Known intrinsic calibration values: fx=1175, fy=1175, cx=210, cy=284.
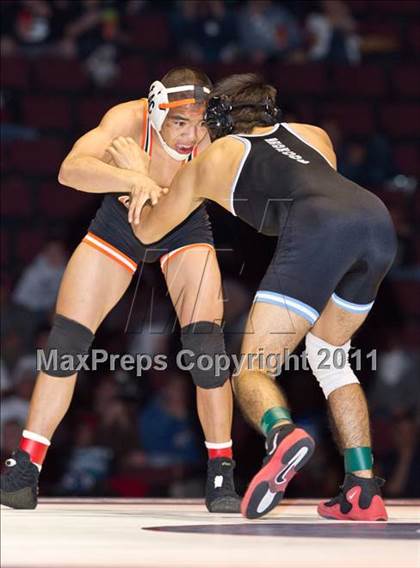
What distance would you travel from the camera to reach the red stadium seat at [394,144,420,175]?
8992 millimetres

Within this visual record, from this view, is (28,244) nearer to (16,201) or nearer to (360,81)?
(16,201)

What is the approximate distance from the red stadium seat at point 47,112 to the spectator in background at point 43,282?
4.10 feet

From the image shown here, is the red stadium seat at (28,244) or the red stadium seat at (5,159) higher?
the red stadium seat at (5,159)

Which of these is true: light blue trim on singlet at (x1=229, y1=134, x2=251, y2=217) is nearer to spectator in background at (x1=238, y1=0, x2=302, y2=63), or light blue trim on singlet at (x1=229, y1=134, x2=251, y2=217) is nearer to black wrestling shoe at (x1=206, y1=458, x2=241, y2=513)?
black wrestling shoe at (x1=206, y1=458, x2=241, y2=513)

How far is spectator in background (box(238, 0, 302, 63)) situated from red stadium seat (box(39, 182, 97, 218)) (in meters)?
1.96

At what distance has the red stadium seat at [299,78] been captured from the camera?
9.09m

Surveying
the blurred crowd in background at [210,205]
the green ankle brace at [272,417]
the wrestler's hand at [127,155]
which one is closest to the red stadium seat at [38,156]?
the blurred crowd in background at [210,205]

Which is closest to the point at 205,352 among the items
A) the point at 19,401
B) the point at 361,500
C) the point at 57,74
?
the point at 361,500

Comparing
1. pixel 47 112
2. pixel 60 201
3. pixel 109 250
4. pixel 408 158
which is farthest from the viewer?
pixel 408 158

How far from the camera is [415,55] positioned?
9.69 meters

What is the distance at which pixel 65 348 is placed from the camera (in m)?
4.07

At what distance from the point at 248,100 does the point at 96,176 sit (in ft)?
1.97

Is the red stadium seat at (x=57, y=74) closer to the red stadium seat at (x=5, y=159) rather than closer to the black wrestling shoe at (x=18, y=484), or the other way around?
the red stadium seat at (x=5, y=159)

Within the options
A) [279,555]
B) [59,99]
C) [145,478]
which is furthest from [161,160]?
[59,99]
